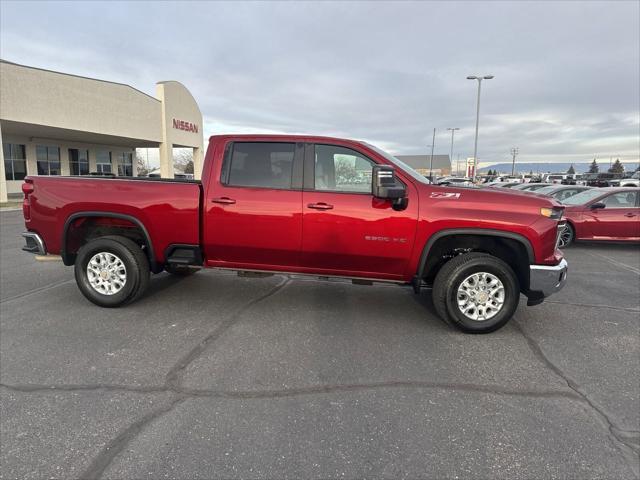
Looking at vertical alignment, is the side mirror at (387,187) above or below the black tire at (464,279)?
above

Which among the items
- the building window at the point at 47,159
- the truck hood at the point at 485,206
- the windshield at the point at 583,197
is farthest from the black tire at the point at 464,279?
the building window at the point at 47,159

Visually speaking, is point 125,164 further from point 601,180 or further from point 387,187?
point 601,180

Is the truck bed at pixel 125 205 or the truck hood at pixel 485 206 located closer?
the truck hood at pixel 485 206

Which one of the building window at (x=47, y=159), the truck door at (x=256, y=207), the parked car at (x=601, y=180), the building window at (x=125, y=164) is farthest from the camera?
the parked car at (x=601, y=180)

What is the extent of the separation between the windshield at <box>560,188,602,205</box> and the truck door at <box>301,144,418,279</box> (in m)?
8.04

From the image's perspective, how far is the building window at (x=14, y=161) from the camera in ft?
82.3

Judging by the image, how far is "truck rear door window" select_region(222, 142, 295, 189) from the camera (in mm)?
4625

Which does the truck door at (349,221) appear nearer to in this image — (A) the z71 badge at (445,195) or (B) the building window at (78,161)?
(A) the z71 badge at (445,195)

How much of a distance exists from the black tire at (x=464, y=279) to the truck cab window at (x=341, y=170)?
4.18 ft

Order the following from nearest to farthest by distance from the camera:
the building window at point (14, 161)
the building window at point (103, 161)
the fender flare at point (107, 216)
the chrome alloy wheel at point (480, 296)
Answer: the chrome alloy wheel at point (480, 296)
the fender flare at point (107, 216)
the building window at point (14, 161)
the building window at point (103, 161)

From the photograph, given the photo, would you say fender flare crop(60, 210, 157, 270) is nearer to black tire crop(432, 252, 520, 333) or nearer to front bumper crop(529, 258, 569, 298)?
black tire crop(432, 252, 520, 333)

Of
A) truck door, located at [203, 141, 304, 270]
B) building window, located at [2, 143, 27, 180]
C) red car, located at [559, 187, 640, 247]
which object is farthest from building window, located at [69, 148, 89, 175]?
red car, located at [559, 187, 640, 247]

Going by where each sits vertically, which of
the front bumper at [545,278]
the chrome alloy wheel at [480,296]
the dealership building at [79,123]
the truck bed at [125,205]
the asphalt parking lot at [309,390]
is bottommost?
the asphalt parking lot at [309,390]

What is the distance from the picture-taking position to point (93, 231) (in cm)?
525
